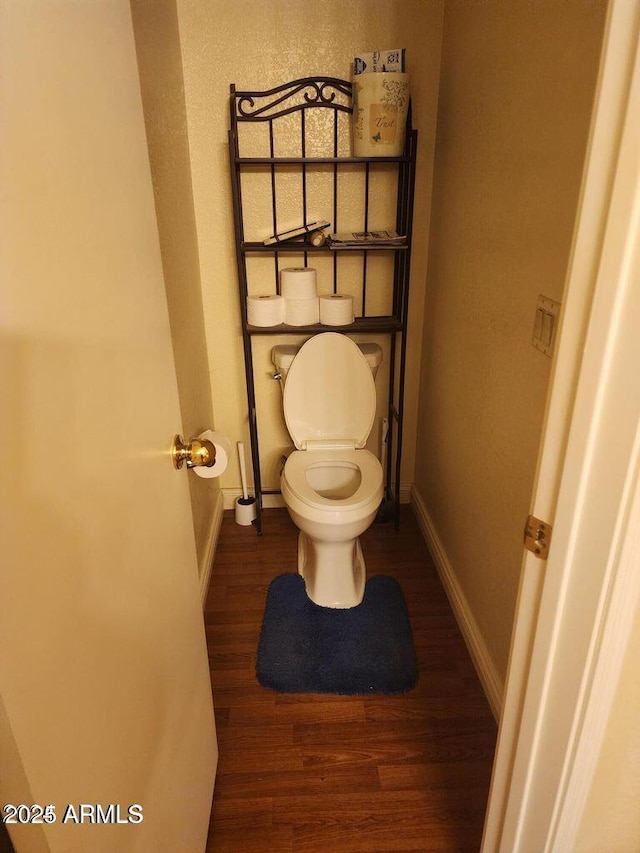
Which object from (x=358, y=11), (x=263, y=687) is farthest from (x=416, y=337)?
(x=263, y=687)

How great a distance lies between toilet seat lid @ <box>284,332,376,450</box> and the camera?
7.16 ft

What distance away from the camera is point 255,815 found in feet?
4.46

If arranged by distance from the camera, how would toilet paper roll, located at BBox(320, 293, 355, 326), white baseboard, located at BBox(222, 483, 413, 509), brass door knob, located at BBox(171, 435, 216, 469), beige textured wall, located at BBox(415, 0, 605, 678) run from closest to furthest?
brass door knob, located at BBox(171, 435, 216, 469) → beige textured wall, located at BBox(415, 0, 605, 678) → toilet paper roll, located at BBox(320, 293, 355, 326) → white baseboard, located at BBox(222, 483, 413, 509)

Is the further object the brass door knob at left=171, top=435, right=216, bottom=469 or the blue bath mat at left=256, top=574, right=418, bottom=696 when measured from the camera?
the blue bath mat at left=256, top=574, right=418, bottom=696

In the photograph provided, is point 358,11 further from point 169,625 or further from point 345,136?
point 169,625

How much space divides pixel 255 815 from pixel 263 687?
0.37 m

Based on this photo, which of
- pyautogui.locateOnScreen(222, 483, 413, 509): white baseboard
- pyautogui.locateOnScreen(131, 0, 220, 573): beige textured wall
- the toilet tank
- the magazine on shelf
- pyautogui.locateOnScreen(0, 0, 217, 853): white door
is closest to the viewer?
pyautogui.locateOnScreen(0, 0, 217, 853): white door

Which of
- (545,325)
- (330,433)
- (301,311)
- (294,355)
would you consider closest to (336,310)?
(301,311)

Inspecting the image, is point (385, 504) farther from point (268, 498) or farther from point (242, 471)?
point (242, 471)

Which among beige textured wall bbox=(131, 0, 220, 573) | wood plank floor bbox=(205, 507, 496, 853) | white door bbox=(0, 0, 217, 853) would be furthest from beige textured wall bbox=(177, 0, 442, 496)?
wood plank floor bbox=(205, 507, 496, 853)

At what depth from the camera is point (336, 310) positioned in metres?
2.11

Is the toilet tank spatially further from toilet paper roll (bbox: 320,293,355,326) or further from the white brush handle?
the white brush handle

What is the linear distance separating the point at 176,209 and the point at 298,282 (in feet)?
1.67

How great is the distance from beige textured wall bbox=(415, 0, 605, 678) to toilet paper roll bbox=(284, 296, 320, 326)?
488mm
